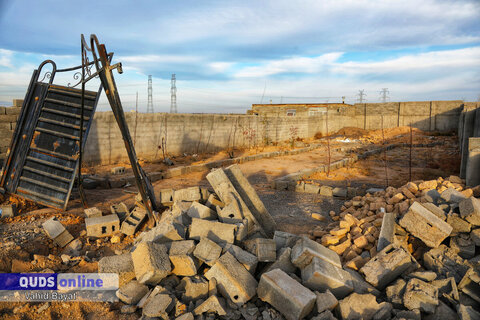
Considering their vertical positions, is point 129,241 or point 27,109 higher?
point 27,109

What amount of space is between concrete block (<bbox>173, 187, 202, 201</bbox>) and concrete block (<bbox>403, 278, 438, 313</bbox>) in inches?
128

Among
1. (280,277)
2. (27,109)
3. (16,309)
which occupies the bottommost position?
(16,309)

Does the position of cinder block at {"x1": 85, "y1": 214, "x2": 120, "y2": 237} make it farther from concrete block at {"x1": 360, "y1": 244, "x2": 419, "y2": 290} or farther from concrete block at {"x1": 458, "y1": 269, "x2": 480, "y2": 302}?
concrete block at {"x1": 458, "y1": 269, "x2": 480, "y2": 302}

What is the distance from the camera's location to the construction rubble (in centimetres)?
289

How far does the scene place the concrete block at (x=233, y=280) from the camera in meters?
3.11

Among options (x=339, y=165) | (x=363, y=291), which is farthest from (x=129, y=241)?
(x=339, y=165)

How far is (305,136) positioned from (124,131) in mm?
19630

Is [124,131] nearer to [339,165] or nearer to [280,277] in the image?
[280,277]

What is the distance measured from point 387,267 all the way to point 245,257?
5.23 ft

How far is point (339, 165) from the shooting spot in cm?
1166

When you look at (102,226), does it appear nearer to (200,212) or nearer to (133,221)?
(133,221)

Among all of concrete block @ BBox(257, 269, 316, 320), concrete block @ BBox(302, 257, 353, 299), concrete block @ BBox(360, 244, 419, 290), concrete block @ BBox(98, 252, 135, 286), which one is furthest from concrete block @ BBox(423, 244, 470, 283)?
concrete block @ BBox(98, 252, 135, 286)

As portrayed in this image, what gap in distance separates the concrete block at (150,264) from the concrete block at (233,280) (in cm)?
48

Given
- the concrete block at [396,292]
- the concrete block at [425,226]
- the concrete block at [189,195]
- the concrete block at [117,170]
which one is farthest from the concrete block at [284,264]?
the concrete block at [117,170]
